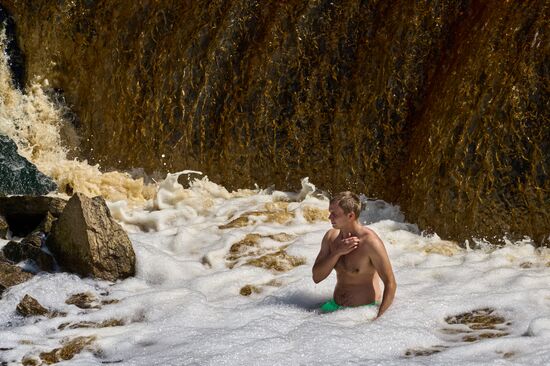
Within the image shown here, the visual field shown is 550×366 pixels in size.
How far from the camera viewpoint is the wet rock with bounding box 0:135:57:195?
1014 cm

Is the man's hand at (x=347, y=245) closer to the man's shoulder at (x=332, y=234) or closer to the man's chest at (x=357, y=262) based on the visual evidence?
the man's chest at (x=357, y=262)

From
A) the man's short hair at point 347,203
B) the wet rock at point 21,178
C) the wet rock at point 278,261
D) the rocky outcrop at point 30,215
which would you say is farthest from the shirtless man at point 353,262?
the wet rock at point 21,178

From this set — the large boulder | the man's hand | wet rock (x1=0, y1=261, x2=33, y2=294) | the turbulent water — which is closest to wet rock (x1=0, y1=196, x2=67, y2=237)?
the turbulent water

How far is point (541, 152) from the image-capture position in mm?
8203

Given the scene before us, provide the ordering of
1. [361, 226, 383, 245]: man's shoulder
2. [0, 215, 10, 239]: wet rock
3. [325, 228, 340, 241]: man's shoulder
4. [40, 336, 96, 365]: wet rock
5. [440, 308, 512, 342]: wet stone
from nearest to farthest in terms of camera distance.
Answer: [40, 336, 96, 365]: wet rock, [440, 308, 512, 342]: wet stone, [361, 226, 383, 245]: man's shoulder, [325, 228, 340, 241]: man's shoulder, [0, 215, 10, 239]: wet rock

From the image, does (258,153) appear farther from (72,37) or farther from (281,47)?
(72,37)

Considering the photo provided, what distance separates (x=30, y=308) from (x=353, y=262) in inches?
87.0

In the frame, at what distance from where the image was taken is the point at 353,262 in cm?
677

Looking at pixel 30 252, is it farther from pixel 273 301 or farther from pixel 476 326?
pixel 476 326

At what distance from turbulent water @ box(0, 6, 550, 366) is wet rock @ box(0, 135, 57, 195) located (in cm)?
46

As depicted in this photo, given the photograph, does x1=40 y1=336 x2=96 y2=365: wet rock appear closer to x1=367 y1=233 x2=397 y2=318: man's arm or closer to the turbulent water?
the turbulent water

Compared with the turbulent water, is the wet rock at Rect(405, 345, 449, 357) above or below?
below

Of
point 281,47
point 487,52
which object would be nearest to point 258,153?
point 281,47

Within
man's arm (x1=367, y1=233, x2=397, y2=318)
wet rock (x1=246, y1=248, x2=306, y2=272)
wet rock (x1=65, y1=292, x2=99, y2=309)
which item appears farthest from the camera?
wet rock (x1=246, y1=248, x2=306, y2=272)
